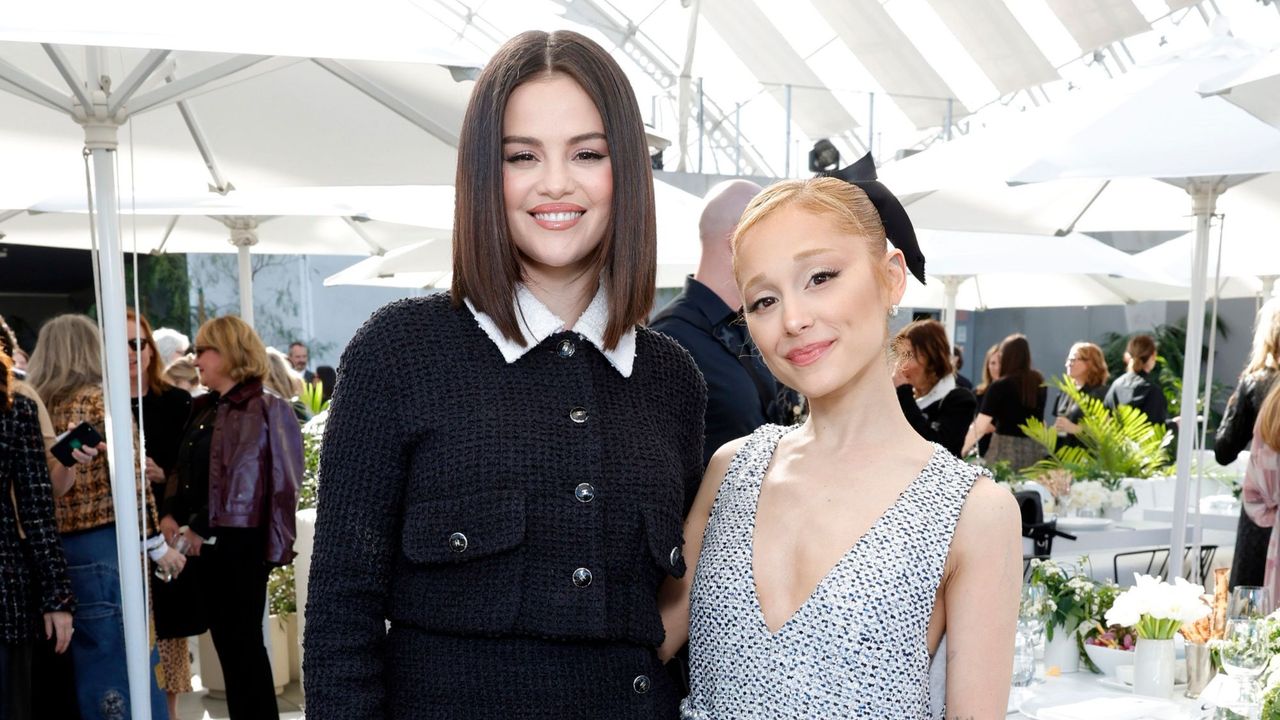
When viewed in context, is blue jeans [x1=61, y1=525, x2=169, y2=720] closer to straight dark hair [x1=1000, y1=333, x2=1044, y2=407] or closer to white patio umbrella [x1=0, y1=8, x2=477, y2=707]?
white patio umbrella [x1=0, y1=8, x2=477, y2=707]

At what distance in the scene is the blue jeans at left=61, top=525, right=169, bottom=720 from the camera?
4625mm

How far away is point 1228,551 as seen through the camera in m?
6.97

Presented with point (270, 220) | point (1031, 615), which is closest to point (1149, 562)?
point (1031, 615)

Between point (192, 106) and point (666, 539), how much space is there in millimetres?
4843

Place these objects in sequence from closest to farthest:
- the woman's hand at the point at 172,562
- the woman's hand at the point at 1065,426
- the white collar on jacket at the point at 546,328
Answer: the white collar on jacket at the point at 546,328, the woman's hand at the point at 172,562, the woman's hand at the point at 1065,426

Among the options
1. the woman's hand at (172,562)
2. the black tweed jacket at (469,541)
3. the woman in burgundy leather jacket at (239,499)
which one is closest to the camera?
the black tweed jacket at (469,541)

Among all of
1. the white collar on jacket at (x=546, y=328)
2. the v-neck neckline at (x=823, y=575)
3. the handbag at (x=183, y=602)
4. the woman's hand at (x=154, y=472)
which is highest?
the white collar on jacket at (x=546, y=328)

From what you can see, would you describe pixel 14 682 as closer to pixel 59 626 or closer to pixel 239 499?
pixel 59 626

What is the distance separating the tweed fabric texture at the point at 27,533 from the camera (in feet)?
12.7

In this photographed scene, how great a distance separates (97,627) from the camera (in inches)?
183

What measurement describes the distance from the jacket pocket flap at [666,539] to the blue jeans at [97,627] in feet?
12.1

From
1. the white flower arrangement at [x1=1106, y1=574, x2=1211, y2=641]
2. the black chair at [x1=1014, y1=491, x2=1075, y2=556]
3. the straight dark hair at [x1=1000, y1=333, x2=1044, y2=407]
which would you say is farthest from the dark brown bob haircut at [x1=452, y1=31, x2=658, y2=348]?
the straight dark hair at [x1=1000, y1=333, x2=1044, y2=407]

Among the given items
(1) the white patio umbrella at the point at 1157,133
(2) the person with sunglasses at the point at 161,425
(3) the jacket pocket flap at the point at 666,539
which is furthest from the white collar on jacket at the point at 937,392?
(3) the jacket pocket flap at the point at 666,539

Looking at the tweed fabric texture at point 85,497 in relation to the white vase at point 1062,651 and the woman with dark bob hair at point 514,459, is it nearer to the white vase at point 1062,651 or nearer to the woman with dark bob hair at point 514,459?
the white vase at point 1062,651
